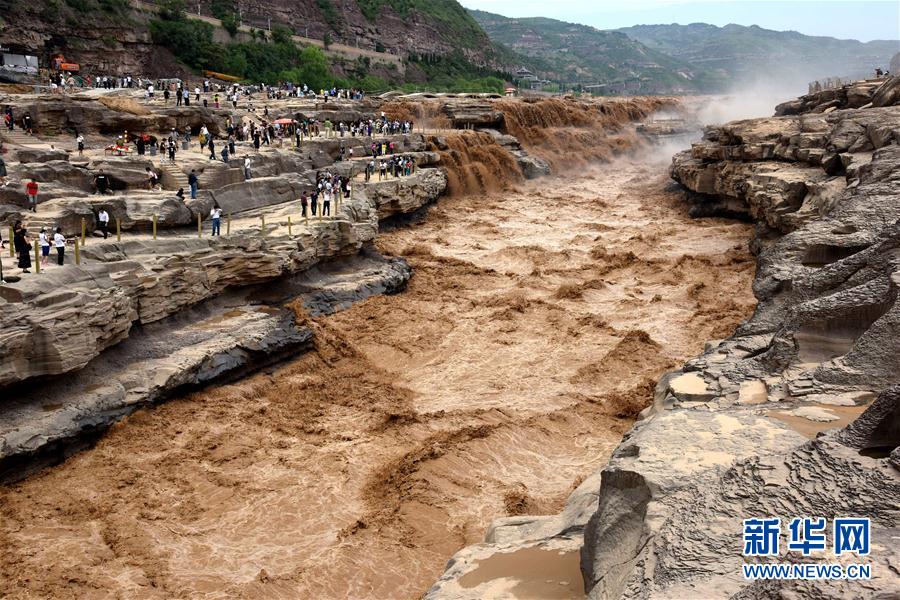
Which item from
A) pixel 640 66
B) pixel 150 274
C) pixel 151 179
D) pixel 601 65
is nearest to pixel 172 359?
pixel 150 274

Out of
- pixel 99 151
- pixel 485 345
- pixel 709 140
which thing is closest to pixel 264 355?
pixel 485 345

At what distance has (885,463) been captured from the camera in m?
5.89

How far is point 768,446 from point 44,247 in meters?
14.8

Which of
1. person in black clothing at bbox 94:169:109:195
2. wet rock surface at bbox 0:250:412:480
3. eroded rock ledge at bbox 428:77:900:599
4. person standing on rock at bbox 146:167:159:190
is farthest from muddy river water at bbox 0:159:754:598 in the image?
person in black clothing at bbox 94:169:109:195

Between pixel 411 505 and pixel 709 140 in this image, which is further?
pixel 709 140

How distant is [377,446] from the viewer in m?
15.9

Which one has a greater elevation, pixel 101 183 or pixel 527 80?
pixel 527 80

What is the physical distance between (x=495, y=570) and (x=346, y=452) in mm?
8261

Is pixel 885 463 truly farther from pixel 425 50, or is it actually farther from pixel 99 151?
pixel 425 50

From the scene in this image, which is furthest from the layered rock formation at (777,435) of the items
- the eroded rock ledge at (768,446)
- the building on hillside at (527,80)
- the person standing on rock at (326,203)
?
the building on hillside at (527,80)

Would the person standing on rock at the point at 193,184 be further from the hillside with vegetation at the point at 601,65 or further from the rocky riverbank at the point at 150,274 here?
the hillside with vegetation at the point at 601,65

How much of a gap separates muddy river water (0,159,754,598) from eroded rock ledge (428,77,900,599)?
408cm

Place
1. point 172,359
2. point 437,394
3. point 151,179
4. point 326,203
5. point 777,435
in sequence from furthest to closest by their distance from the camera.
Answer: point 326,203, point 151,179, point 437,394, point 172,359, point 777,435

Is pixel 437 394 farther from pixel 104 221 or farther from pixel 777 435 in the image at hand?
pixel 777 435
